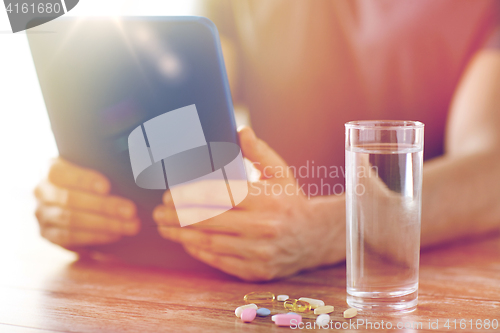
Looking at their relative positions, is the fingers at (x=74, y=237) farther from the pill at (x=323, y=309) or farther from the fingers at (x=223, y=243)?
the pill at (x=323, y=309)

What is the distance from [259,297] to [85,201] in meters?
0.42

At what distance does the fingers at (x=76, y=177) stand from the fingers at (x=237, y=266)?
0.72 feet

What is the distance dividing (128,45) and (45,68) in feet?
0.54

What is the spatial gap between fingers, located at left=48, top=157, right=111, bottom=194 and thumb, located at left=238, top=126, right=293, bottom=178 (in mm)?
266

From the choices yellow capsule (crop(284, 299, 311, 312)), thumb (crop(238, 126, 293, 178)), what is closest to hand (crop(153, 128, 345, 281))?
thumb (crop(238, 126, 293, 178))

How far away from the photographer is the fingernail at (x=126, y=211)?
2.32 feet

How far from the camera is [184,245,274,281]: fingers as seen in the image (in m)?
0.62

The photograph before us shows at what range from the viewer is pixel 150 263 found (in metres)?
0.70

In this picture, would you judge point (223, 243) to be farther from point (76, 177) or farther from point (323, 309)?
point (76, 177)

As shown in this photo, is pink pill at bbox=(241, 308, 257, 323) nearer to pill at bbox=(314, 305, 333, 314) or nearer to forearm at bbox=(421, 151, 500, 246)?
pill at bbox=(314, 305, 333, 314)

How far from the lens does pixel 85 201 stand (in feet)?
2.54

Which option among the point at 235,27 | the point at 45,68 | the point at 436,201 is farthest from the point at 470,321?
the point at 235,27

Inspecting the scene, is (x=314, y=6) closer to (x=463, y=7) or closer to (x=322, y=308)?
(x=463, y=7)

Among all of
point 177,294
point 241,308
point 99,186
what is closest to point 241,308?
point 241,308
